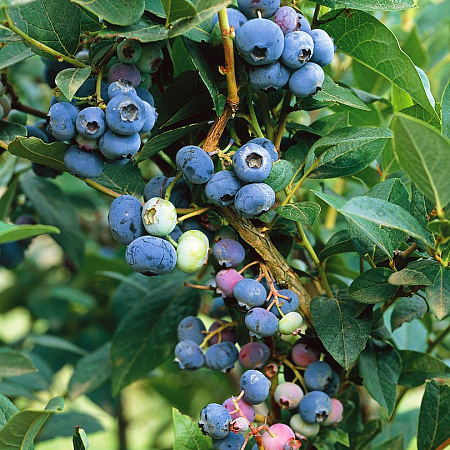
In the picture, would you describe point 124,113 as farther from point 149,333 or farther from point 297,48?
point 149,333

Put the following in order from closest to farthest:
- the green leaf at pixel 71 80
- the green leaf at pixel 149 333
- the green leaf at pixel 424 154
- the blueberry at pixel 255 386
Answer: the green leaf at pixel 424 154 → the green leaf at pixel 71 80 → the blueberry at pixel 255 386 → the green leaf at pixel 149 333

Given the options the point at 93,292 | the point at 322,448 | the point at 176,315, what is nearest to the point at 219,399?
the point at 93,292

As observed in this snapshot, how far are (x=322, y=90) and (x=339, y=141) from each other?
81 mm

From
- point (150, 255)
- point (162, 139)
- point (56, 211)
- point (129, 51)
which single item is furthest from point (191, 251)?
point (56, 211)

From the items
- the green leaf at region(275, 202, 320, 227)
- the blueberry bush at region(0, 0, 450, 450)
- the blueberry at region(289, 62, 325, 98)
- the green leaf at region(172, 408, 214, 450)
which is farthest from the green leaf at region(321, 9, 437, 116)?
the green leaf at region(172, 408, 214, 450)

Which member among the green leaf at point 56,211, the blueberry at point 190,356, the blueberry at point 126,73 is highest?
the blueberry at point 126,73

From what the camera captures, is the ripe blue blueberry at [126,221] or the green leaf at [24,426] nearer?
the green leaf at [24,426]

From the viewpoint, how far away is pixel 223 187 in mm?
747

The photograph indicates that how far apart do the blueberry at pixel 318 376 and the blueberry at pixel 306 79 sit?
0.40 m

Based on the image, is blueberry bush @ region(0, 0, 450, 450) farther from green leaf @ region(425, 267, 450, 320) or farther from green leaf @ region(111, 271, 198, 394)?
green leaf @ region(111, 271, 198, 394)

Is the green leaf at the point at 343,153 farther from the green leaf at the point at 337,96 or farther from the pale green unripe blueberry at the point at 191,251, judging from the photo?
the pale green unripe blueberry at the point at 191,251

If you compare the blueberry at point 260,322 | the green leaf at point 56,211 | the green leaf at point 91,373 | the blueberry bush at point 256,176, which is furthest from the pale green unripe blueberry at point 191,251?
the green leaf at point 91,373

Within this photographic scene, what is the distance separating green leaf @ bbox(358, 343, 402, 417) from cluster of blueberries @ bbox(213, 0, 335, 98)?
0.43 metres

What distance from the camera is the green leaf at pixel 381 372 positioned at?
2.88 feet
